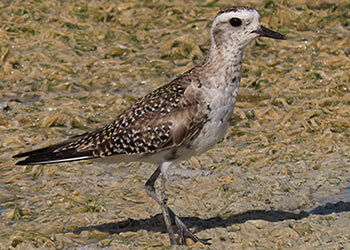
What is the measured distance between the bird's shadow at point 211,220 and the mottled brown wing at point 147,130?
918 mm

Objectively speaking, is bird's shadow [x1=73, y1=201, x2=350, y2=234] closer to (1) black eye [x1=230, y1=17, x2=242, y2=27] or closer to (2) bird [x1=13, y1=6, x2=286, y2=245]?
(2) bird [x1=13, y1=6, x2=286, y2=245]

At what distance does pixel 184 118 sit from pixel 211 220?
147cm

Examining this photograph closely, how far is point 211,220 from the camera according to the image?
841 cm

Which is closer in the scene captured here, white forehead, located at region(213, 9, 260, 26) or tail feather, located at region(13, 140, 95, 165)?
white forehead, located at region(213, 9, 260, 26)

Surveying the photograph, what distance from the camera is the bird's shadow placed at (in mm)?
8250

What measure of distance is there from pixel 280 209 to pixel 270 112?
3.05 metres

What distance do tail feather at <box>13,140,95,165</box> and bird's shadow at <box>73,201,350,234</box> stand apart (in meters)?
0.89

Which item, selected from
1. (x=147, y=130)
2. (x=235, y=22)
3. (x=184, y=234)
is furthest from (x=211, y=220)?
(x=235, y=22)

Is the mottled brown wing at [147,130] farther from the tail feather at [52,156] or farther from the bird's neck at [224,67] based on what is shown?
the bird's neck at [224,67]

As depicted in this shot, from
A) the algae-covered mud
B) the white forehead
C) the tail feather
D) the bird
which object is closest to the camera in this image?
the bird

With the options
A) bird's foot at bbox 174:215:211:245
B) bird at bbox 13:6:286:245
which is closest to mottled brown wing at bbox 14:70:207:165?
bird at bbox 13:6:286:245

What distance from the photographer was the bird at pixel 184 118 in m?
7.55

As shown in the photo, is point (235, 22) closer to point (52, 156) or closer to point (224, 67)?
point (224, 67)

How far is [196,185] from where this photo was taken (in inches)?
370
